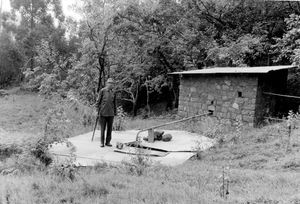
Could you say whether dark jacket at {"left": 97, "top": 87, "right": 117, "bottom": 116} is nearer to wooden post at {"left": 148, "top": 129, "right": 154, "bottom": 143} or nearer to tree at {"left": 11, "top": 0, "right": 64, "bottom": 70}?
wooden post at {"left": 148, "top": 129, "right": 154, "bottom": 143}

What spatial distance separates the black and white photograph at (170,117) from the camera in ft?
13.1

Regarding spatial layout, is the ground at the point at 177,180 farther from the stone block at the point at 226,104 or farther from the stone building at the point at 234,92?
the stone block at the point at 226,104

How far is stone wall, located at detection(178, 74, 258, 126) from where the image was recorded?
28.6 feet

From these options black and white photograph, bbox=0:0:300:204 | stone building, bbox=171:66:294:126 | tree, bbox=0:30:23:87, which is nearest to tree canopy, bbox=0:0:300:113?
black and white photograph, bbox=0:0:300:204

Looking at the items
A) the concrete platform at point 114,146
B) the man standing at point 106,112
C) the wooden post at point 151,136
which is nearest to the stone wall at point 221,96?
the concrete platform at point 114,146

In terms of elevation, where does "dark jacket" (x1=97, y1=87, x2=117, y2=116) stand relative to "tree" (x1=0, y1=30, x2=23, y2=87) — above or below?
below

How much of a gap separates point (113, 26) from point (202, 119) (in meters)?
7.23

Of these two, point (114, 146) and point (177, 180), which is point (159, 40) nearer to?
point (114, 146)

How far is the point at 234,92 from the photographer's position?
29.8 feet

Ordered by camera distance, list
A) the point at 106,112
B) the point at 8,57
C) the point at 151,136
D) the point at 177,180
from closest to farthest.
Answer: the point at 177,180, the point at 106,112, the point at 151,136, the point at 8,57

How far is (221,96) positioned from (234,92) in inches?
20.6

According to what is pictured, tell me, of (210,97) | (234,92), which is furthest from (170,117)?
(234,92)

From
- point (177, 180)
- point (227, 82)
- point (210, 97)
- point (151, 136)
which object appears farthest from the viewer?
point (210, 97)

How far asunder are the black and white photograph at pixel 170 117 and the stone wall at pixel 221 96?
1.4 inches
